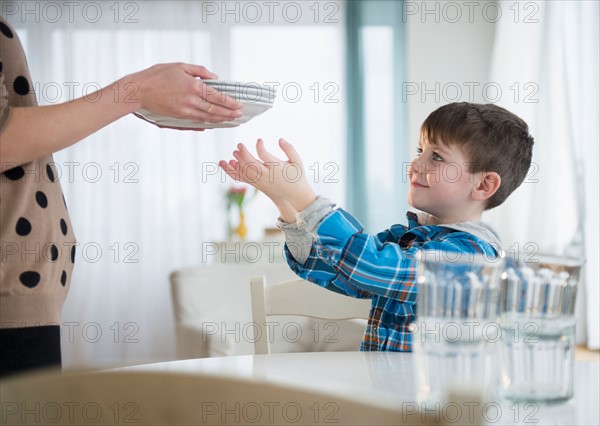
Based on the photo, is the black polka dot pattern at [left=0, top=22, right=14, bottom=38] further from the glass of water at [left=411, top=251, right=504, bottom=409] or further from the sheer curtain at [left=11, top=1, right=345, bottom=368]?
the sheer curtain at [left=11, top=1, right=345, bottom=368]

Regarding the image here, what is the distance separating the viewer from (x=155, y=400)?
1.17 ft

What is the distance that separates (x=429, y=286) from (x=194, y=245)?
4694 millimetres

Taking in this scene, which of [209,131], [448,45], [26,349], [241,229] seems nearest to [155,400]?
[26,349]

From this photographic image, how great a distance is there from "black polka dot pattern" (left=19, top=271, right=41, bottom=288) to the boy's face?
0.67 metres

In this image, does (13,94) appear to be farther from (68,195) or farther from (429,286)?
(68,195)

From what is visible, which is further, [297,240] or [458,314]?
[297,240]

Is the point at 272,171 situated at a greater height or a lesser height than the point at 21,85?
lesser

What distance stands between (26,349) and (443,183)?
0.76m

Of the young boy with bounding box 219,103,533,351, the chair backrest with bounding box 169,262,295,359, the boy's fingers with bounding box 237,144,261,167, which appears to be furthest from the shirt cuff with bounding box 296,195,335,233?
the chair backrest with bounding box 169,262,295,359

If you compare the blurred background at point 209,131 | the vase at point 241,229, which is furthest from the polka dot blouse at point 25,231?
the blurred background at point 209,131

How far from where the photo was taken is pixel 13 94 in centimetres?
112

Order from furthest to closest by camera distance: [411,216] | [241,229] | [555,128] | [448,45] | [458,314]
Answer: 1. [448,45]
2. [241,229]
3. [555,128]
4. [411,216]
5. [458,314]

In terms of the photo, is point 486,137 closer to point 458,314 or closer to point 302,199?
point 302,199

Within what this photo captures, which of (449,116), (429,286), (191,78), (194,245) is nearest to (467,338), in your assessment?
(429,286)
